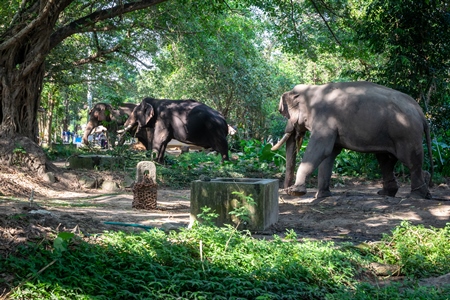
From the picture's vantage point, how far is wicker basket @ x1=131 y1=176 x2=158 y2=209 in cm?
977

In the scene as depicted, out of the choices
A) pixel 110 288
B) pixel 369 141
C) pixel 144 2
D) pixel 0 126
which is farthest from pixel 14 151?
Result: pixel 110 288

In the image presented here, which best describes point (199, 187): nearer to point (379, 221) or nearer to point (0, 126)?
point (379, 221)

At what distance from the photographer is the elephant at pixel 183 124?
18.7m

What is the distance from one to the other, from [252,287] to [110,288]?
1.13 m

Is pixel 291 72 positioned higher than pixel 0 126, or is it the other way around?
pixel 291 72

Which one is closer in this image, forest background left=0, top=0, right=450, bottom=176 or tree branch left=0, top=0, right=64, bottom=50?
tree branch left=0, top=0, right=64, bottom=50

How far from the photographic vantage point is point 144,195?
9.77m

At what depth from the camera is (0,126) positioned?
42.2ft

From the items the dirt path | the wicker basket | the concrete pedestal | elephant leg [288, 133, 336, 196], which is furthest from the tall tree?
the concrete pedestal

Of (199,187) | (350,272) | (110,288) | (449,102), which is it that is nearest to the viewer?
(110,288)

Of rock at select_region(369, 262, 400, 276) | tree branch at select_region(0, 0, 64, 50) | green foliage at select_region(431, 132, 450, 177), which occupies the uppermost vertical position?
tree branch at select_region(0, 0, 64, 50)

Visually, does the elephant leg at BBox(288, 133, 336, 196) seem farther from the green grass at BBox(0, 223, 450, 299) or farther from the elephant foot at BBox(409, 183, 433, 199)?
the green grass at BBox(0, 223, 450, 299)

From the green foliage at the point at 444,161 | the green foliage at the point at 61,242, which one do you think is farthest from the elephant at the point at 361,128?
the green foliage at the point at 61,242

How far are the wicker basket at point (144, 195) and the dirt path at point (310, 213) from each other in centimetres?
17
